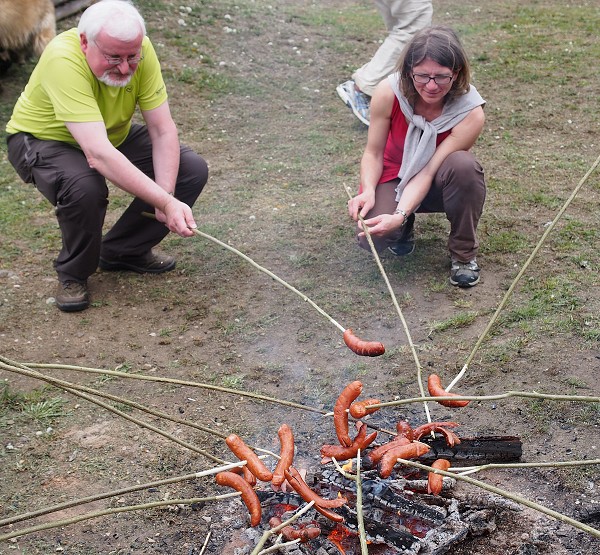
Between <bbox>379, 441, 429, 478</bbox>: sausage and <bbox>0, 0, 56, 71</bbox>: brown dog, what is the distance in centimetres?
616

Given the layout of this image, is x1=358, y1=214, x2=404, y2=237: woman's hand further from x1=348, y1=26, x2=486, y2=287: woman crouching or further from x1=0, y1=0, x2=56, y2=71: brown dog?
x1=0, y1=0, x2=56, y2=71: brown dog

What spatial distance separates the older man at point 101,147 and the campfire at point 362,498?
1591 mm

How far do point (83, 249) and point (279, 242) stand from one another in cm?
134

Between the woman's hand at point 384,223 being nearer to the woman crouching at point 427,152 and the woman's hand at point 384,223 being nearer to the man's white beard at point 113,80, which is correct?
the woman crouching at point 427,152

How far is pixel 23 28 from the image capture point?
7.38 meters

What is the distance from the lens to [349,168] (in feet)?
20.7

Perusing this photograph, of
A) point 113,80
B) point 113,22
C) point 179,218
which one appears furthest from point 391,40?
point 179,218

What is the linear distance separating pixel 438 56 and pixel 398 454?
2282mm

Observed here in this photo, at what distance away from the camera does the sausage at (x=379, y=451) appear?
9.27ft

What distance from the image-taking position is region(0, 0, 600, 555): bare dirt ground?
10.2 feet

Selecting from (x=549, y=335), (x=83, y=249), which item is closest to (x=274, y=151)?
(x=83, y=249)

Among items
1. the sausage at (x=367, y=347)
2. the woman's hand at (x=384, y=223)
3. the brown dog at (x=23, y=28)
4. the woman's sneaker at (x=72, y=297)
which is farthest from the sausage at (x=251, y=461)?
the brown dog at (x=23, y=28)

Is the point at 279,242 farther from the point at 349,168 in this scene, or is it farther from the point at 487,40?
the point at 487,40

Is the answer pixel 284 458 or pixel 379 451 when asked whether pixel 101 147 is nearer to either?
pixel 284 458
